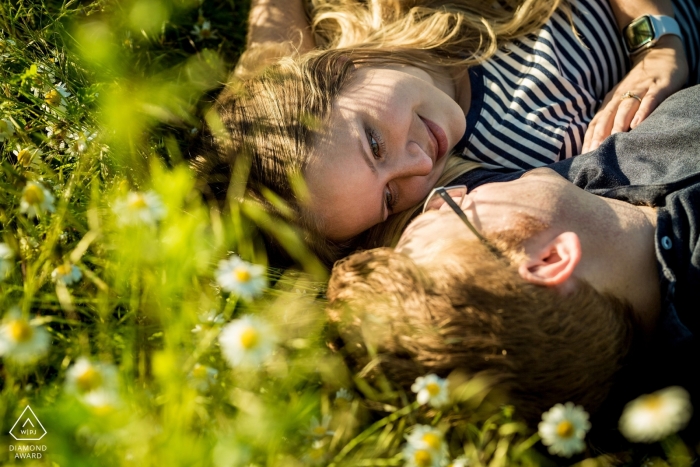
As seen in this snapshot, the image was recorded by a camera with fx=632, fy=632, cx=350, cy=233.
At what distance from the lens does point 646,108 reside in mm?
2578

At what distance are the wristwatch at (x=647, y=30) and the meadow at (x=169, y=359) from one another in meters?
1.87

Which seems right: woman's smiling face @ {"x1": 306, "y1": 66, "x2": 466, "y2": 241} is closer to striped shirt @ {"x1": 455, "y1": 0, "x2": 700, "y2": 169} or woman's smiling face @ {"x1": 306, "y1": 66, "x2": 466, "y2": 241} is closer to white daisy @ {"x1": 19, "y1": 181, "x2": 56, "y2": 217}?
striped shirt @ {"x1": 455, "y1": 0, "x2": 700, "y2": 169}

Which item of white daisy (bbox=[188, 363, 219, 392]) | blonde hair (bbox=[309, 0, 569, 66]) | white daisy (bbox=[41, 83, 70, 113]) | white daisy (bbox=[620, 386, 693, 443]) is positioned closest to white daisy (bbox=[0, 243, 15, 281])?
white daisy (bbox=[188, 363, 219, 392])

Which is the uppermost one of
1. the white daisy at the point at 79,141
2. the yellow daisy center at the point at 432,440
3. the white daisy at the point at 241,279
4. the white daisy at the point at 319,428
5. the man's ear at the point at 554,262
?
the white daisy at the point at 79,141

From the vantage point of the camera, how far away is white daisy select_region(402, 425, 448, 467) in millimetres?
1347

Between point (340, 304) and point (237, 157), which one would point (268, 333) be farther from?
point (237, 157)

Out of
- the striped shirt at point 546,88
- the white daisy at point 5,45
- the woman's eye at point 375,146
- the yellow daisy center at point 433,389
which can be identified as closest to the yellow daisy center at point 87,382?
the yellow daisy center at point 433,389

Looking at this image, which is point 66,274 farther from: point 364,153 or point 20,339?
point 364,153

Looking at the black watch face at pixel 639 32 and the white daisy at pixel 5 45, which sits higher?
the white daisy at pixel 5 45

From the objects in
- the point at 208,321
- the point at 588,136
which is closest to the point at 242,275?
the point at 208,321

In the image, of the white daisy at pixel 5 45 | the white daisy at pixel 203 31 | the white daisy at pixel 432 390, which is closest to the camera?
the white daisy at pixel 432 390

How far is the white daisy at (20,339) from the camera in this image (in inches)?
50.6

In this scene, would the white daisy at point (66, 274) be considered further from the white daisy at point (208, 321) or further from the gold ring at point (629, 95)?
the gold ring at point (629, 95)

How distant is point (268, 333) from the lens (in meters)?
1.34
